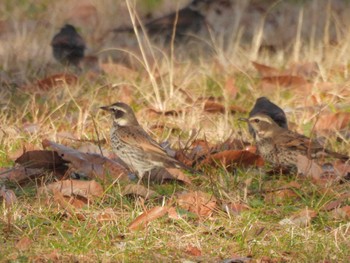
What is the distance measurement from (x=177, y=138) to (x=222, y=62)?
256 cm

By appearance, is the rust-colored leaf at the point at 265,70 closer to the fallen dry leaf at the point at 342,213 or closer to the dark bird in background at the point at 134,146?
the dark bird in background at the point at 134,146

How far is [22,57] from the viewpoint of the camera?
11289 millimetres

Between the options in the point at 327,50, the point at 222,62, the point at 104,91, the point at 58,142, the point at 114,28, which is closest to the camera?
the point at 58,142

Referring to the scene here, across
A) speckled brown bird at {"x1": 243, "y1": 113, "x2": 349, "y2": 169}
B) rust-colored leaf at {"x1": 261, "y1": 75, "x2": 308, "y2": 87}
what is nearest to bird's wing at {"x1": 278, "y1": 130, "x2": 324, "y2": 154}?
speckled brown bird at {"x1": 243, "y1": 113, "x2": 349, "y2": 169}

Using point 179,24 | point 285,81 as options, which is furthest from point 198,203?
point 179,24

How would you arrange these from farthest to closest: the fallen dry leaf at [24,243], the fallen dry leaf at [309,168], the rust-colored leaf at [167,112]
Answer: the rust-colored leaf at [167,112], the fallen dry leaf at [309,168], the fallen dry leaf at [24,243]

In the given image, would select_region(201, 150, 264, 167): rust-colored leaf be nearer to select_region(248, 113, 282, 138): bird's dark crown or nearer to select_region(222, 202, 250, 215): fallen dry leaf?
select_region(248, 113, 282, 138): bird's dark crown

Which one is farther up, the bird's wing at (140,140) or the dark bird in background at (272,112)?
the bird's wing at (140,140)

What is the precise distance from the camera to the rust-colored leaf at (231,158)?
7609mm

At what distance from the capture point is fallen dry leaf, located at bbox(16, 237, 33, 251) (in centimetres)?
566

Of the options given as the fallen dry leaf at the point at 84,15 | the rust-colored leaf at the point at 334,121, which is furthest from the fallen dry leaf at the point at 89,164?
the fallen dry leaf at the point at 84,15

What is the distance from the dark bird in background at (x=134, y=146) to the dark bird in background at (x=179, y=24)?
5.64 meters

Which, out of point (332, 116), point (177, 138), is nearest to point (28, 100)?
point (177, 138)

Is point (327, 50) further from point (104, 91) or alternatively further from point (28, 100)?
point (28, 100)
